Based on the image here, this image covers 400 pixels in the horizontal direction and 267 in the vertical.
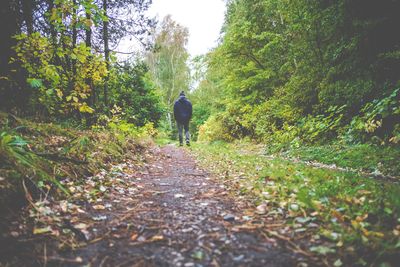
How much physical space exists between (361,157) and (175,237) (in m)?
4.94

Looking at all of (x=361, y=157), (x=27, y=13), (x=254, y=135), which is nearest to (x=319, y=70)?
(x=361, y=157)

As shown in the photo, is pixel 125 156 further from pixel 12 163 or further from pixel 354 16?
pixel 354 16

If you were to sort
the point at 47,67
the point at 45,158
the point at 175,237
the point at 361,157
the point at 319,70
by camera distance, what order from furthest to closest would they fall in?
1. the point at 319,70
2. the point at 361,157
3. the point at 47,67
4. the point at 45,158
5. the point at 175,237

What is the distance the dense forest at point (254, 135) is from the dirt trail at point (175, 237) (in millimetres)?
42

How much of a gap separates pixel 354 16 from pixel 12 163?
8.10 m

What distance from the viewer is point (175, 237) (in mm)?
2480

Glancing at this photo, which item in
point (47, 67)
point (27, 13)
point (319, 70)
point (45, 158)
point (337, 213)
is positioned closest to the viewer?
point (337, 213)

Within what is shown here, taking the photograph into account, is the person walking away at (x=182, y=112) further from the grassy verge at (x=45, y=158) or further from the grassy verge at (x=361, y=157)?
the grassy verge at (x=45, y=158)

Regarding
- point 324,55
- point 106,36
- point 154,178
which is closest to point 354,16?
point 324,55

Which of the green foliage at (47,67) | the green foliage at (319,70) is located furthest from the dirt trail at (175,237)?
the green foliage at (319,70)

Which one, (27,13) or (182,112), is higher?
(27,13)

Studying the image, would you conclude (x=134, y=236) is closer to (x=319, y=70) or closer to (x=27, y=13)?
(x=27, y=13)

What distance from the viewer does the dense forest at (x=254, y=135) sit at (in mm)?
2434

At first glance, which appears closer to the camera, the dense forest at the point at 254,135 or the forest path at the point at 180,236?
the forest path at the point at 180,236
